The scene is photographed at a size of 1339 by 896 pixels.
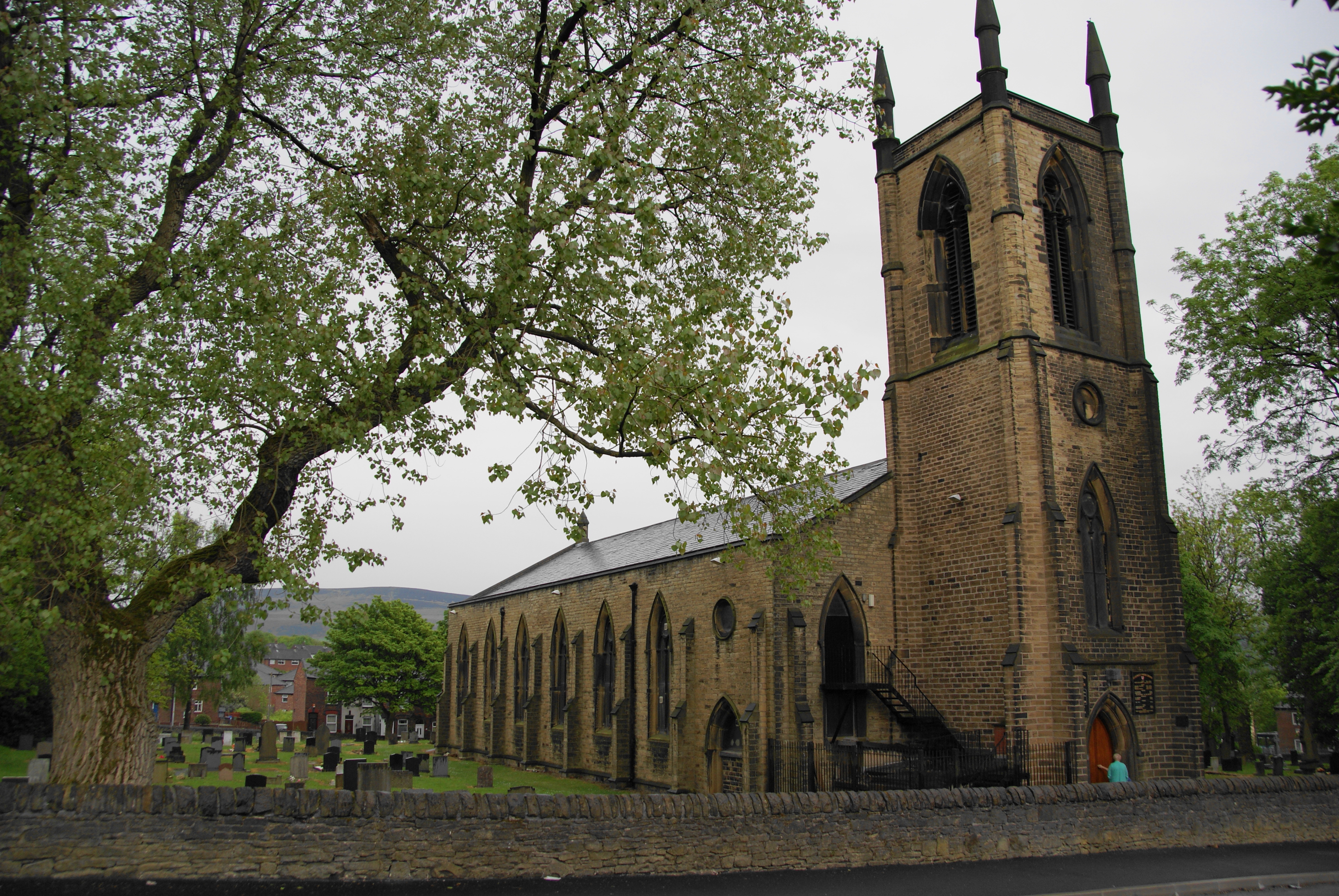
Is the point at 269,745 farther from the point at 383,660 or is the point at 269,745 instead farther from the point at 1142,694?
the point at 1142,694

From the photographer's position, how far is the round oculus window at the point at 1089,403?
19.5 meters

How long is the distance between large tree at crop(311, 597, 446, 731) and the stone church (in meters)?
32.2

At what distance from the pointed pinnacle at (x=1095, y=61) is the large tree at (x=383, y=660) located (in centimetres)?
4579

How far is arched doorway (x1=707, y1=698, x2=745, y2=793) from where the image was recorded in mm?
20484

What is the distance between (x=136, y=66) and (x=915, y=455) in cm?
1764

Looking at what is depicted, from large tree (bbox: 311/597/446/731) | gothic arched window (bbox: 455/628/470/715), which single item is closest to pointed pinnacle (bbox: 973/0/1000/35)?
gothic arched window (bbox: 455/628/470/715)

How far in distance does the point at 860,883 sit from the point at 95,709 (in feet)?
32.3

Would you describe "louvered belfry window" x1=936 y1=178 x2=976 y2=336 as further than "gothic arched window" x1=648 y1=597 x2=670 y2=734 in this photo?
No

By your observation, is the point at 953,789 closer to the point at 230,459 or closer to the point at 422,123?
the point at 230,459

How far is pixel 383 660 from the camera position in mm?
52219

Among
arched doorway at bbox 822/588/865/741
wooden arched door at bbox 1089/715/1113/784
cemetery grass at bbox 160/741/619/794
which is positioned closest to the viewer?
wooden arched door at bbox 1089/715/1113/784

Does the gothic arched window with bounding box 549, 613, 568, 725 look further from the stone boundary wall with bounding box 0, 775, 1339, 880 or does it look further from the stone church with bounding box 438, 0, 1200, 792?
the stone boundary wall with bounding box 0, 775, 1339, 880

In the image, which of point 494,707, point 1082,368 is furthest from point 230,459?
point 494,707

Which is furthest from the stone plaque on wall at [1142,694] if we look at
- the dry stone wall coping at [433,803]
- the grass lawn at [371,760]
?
the grass lawn at [371,760]
